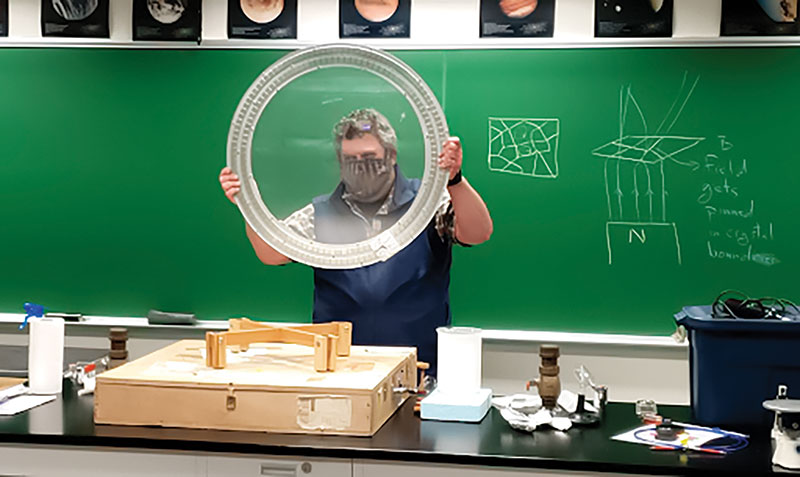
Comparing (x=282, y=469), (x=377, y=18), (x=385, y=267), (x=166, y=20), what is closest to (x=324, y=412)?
(x=282, y=469)

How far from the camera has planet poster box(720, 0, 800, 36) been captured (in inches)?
139

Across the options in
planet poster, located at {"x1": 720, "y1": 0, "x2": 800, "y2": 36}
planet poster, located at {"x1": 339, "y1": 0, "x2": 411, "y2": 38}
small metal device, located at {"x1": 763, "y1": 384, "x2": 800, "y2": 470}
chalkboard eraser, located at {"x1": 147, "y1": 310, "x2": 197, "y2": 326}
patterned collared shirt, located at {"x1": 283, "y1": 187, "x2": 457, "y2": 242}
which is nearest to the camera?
small metal device, located at {"x1": 763, "y1": 384, "x2": 800, "y2": 470}

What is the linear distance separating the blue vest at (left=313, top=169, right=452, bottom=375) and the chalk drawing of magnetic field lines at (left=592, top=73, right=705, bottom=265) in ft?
2.62

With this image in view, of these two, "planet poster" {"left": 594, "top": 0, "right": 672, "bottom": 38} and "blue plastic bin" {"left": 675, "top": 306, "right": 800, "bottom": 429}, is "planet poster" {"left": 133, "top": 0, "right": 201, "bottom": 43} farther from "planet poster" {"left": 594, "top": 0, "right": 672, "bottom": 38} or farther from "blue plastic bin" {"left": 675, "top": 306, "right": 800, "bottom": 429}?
"blue plastic bin" {"left": 675, "top": 306, "right": 800, "bottom": 429}

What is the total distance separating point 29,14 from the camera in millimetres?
4074

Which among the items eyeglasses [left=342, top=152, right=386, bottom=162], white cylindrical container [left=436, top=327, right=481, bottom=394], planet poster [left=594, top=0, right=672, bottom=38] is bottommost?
white cylindrical container [left=436, top=327, right=481, bottom=394]

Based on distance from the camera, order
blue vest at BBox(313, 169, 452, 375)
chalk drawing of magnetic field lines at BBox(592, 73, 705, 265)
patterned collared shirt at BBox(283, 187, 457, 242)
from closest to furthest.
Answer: patterned collared shirt at BBox(283, 187, 457, 242)
blue vest at BBox(313, 169, 452, 375)
chalk drawing of magnetic field lines at BBox(592, 73, 705, 265)

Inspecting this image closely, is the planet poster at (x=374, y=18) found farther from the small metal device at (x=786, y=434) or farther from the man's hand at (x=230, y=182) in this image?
the small metal device at (x=786, y=434)

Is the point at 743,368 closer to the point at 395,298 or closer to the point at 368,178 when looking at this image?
the point at 368,178

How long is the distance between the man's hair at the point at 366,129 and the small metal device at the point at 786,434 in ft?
3.73

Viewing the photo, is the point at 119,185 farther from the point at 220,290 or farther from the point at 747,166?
the point at 747,166

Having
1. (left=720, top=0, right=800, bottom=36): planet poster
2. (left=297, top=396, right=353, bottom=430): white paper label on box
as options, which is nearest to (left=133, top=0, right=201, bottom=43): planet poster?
(left=720, top=0, right=800, bottom=36): planet poster

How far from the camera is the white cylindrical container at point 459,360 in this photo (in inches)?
89.4

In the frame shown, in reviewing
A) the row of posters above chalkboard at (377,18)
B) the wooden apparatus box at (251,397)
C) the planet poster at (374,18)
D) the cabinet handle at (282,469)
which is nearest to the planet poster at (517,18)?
the row of posters above chalkboard at (377,18)
